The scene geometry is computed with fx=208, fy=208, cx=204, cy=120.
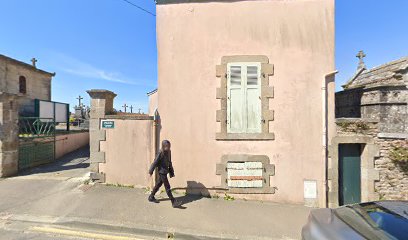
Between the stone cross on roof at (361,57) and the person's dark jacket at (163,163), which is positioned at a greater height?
the stone cross on roof at (361,57)

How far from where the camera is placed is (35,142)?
7.64 metres

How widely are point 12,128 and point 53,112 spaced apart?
5.09 meters

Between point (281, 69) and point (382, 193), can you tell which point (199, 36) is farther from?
point (382, 193)

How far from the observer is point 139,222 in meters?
4.08

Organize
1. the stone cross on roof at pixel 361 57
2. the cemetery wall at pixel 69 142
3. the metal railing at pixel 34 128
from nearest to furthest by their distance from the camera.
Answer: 1. the metal railing at pixel 34 128
2. the cemetery wall at pixel 69 142
3. the stone cross on roof at pixel 361 57

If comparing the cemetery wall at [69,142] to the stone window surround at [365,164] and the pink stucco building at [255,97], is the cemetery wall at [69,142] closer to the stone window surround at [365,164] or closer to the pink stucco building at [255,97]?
the pink stucco building at [255,97]

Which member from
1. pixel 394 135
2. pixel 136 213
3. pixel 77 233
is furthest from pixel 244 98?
pixel 77 233

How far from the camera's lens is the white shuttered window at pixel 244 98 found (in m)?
5.54

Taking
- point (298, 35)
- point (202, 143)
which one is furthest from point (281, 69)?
point (202, 143)

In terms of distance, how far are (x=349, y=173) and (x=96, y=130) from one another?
284 inches

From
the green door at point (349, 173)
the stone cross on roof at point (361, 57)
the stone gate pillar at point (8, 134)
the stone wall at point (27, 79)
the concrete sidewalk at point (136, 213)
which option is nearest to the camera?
the concrete sidewalk at point (136, 213)

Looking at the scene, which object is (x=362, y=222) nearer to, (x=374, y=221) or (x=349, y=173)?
(x=374, y=221)

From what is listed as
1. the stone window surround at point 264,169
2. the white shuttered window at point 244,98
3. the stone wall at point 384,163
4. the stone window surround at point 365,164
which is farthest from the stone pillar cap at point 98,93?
the stone wall at point 384,163

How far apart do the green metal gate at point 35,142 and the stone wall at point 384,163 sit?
9902 millimetres
